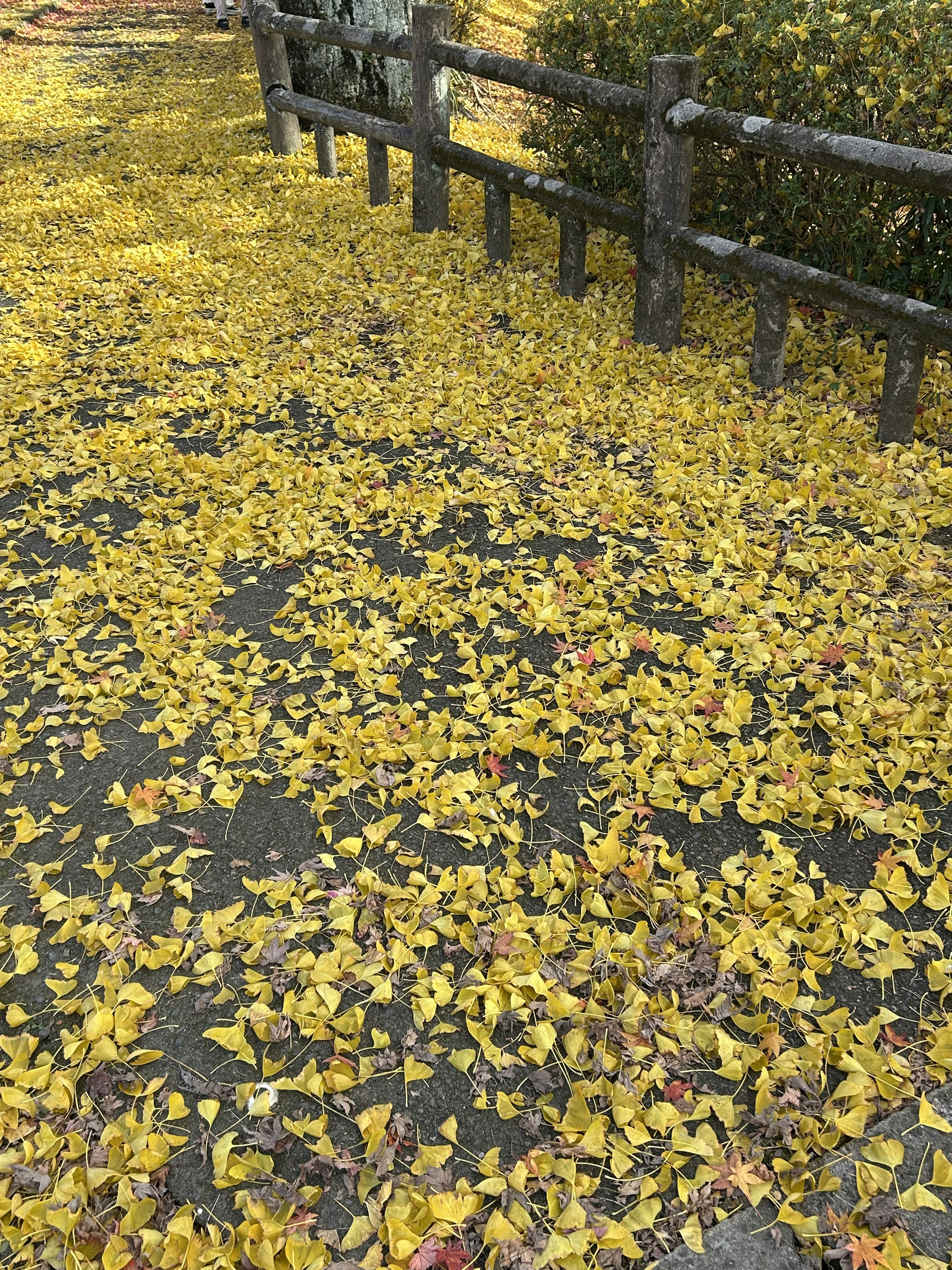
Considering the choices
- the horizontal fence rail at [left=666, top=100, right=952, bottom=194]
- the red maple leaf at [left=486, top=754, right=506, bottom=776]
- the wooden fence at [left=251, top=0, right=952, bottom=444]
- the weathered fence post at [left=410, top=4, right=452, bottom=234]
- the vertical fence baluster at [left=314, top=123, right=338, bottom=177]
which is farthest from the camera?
the vertical fence baluster at [left=314, top=123, right=338, bottom=177]

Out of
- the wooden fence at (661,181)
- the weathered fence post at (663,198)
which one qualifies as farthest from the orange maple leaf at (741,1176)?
the weathered fence post at (663,198)

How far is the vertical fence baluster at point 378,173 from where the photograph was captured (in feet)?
25.6

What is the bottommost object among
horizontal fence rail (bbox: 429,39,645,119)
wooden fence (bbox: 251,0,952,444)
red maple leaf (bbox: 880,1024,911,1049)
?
red maple leaf (bbox: 880,1024,911,1049)

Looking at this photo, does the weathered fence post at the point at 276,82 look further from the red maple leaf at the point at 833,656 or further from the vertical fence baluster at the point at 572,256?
the red maple leaf at the point at 833,656

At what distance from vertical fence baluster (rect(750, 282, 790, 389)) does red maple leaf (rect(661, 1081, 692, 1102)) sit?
3.92 metres

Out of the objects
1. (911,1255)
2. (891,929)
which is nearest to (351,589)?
(891,929)

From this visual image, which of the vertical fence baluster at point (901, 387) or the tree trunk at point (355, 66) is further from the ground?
the tree trunk at point (355, 66)

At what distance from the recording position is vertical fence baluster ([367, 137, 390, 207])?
25.6 feet

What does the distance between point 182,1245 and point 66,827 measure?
145 cm

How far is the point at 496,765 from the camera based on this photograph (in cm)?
327

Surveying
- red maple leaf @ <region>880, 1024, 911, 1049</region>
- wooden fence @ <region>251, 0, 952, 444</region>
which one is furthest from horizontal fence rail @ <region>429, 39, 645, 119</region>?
red maple leaf @ <region>880, 1024, 911, 1049</region>

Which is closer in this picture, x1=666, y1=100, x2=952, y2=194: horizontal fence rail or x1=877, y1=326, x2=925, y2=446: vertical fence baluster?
x1=666, y1=100, x2=952, y2=194: horizontal fence rail

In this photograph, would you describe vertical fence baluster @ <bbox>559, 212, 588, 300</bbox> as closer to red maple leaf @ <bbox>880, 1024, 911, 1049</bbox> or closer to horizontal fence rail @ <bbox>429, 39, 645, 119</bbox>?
horizontal fence rail @ <bbox>429, 39, 645, 119</bbox>

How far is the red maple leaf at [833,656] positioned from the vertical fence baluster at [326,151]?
7.14 m
